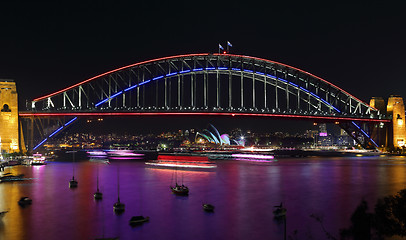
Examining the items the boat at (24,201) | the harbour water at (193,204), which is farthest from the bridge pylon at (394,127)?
the boat at (24,201)

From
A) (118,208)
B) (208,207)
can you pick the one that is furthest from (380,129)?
(118,208)

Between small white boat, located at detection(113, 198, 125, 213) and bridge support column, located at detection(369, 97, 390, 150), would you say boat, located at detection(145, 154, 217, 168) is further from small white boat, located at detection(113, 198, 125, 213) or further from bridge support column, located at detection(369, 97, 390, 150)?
bridge support column, located at detection(369, 97, 390, 150)

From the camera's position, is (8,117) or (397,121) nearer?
(8,117)

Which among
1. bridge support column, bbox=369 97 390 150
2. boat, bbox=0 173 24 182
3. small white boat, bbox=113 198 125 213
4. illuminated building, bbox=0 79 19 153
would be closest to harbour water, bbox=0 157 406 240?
small white boat, bbox=113 198 125 213

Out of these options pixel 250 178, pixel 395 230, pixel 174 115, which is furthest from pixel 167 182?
pixel 395 230

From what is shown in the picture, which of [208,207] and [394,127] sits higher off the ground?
[394,127]

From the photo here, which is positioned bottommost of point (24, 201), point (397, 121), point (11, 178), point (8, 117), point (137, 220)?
point (137, 220)

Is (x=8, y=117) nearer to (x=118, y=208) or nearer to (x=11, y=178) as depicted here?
(x=11, y=178)

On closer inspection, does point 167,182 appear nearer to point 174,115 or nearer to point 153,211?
point 153,211
